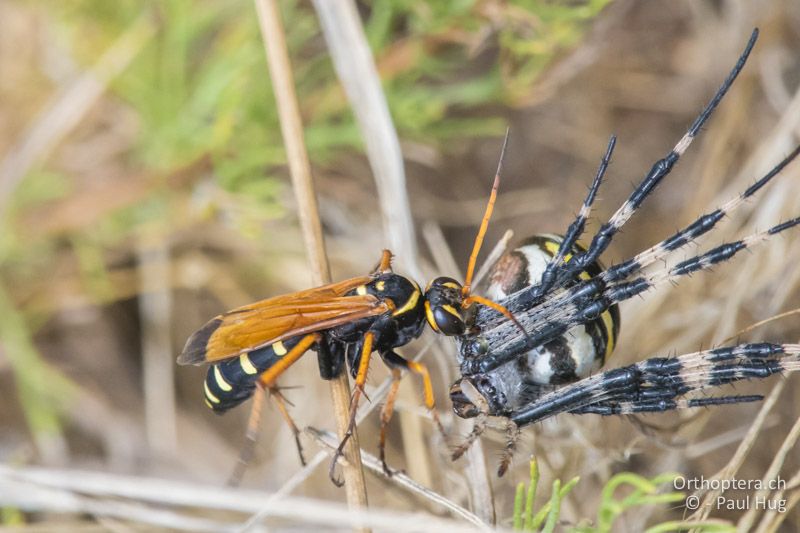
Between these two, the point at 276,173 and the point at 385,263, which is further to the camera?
the point at 276,173

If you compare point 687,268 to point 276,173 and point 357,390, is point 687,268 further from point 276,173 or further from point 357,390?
point 276,173

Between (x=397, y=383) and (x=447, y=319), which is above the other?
(x=447, y=319)

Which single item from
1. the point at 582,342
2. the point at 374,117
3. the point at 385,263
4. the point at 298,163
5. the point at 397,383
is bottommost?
the point at 397,383

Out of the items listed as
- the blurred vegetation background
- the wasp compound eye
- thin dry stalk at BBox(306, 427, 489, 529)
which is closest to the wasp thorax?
the wasp compound eye

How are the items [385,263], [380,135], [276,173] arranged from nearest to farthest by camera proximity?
[385,263] < [380,135] < [276,173]

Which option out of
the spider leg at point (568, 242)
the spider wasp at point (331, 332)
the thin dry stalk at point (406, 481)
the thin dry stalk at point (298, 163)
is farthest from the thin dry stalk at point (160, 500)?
the spider leg at point (568, 242)

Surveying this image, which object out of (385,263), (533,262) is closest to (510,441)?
(533,262)

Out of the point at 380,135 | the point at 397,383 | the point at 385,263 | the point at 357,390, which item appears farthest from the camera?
the point at 380,135

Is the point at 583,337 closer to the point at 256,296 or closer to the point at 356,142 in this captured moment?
the point at 356,142
